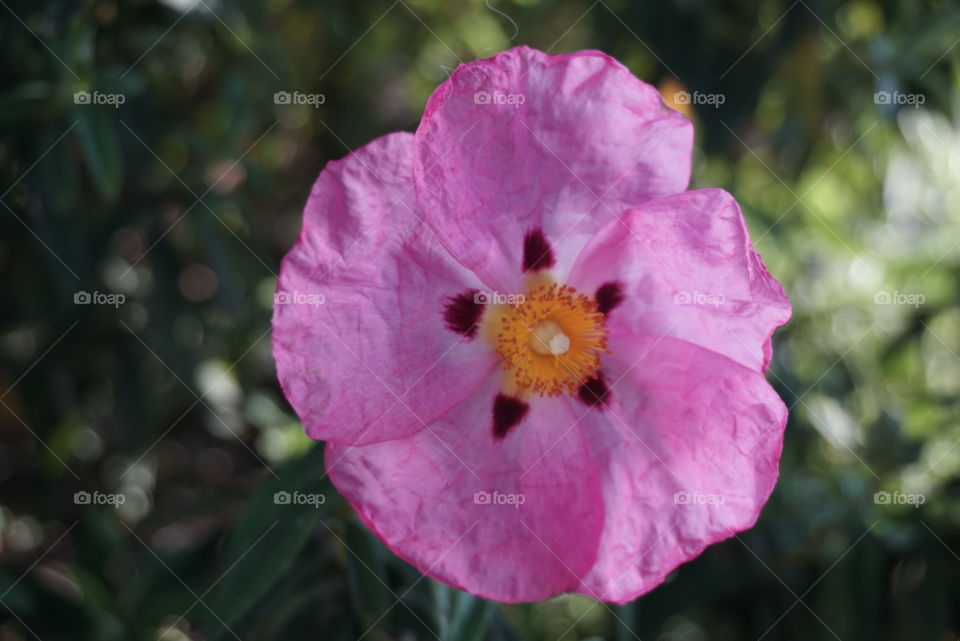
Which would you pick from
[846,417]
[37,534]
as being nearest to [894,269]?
[846,417]

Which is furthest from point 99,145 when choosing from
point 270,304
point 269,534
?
point 269,534

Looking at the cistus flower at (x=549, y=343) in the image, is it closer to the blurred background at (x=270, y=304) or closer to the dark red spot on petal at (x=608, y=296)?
the dark red spot on petal at (x=608, y=296)

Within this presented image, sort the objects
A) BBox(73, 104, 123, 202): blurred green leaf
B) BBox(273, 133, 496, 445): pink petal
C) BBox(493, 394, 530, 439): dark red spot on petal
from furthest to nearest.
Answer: BBox(73, 104, 123, 202): blurred green leaf
BBox(493, 394, 530, 439): dark red spot on petal
BBox(273, 133, 496, 445): pink petal

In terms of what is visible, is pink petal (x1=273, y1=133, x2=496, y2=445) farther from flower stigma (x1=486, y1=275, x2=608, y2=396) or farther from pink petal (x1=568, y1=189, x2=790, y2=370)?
pink petal (x1=568, y1=189, x2=790, y2=370)

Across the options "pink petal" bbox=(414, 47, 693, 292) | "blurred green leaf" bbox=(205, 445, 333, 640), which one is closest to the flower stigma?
"pink petal" bbox=(414, 47, 693, 292)

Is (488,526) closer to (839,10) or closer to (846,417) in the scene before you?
(846,417)

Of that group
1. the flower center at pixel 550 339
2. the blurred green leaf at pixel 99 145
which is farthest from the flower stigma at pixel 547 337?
the blurred green leaf at pixel 99 145

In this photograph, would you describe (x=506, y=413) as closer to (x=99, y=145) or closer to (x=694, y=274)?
(x=694, y=274)

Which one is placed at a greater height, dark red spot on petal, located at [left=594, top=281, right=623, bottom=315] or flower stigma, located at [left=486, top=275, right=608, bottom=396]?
dark red spot on petal, located at [left=594, top=281, right=623, bottom=315]
